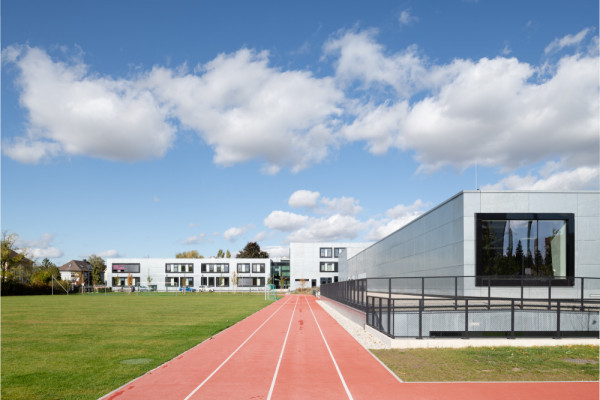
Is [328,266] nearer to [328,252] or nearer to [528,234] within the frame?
[328,252]

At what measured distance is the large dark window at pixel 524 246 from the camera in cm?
2831

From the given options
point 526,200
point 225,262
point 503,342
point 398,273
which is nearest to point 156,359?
point 503,342

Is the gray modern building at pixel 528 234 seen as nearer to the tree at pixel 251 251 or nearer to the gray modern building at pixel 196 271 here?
the gray modern building at pixel 196 271

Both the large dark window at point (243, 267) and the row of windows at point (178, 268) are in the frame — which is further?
the row of windows at point (178, 268)

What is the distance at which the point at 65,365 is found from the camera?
15.5 metres

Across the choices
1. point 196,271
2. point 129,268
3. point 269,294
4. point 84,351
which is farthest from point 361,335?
point 129,268

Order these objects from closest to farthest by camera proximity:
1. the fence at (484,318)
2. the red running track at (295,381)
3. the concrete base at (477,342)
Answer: the red running track at (295,381), the concrete base at (477,342), the fence at (484,318)

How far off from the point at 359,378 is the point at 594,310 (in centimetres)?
1302

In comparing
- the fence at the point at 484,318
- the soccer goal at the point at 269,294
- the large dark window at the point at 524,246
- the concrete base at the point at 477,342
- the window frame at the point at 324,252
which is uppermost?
the large dark window at the point at 524,246

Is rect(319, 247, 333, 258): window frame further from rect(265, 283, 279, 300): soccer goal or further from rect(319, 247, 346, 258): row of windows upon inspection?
rect(265, 283, 279, 300): soccer goal

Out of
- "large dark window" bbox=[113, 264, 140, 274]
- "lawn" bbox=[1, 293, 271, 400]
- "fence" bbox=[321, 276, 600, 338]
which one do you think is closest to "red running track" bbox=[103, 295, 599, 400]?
"lawn" bbox=[1, 293, 271, 400]

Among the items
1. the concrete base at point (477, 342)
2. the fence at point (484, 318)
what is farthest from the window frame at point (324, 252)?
the concrete base at point (477, 342)

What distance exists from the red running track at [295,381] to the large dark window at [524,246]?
41.7 ft

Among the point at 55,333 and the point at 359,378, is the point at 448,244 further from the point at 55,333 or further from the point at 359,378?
the point at 55,333
